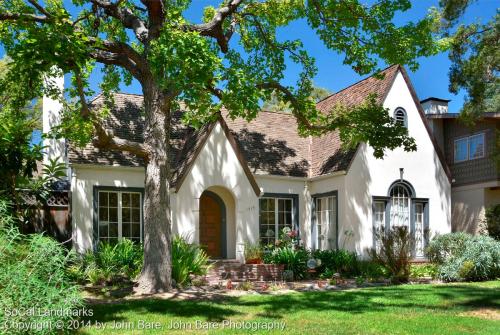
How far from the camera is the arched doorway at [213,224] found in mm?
18344

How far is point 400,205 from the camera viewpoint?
19891mm

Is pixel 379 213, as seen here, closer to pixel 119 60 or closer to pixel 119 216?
pixel 119 216

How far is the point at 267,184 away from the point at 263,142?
2.27 meters

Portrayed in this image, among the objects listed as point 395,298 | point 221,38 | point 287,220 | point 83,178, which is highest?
point 221,38

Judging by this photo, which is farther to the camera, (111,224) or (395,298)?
(111,224)

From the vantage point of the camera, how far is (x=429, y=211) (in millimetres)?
20219

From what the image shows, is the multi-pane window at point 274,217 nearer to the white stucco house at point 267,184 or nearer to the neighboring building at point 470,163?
the white stucco house at point 267,184

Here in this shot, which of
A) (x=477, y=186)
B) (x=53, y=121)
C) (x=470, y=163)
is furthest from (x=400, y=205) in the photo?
(x=53, y=121)

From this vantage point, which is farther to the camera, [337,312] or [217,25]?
[217,25]

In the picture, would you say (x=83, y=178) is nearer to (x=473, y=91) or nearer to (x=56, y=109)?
(x=56, y=109)

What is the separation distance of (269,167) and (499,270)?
27.5 feet

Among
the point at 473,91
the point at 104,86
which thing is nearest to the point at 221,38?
the point at 104,86

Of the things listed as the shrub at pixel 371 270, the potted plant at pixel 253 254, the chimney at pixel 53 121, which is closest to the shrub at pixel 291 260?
the potted plant at pixel 253 254

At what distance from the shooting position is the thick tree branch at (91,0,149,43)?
13484 millimetres
